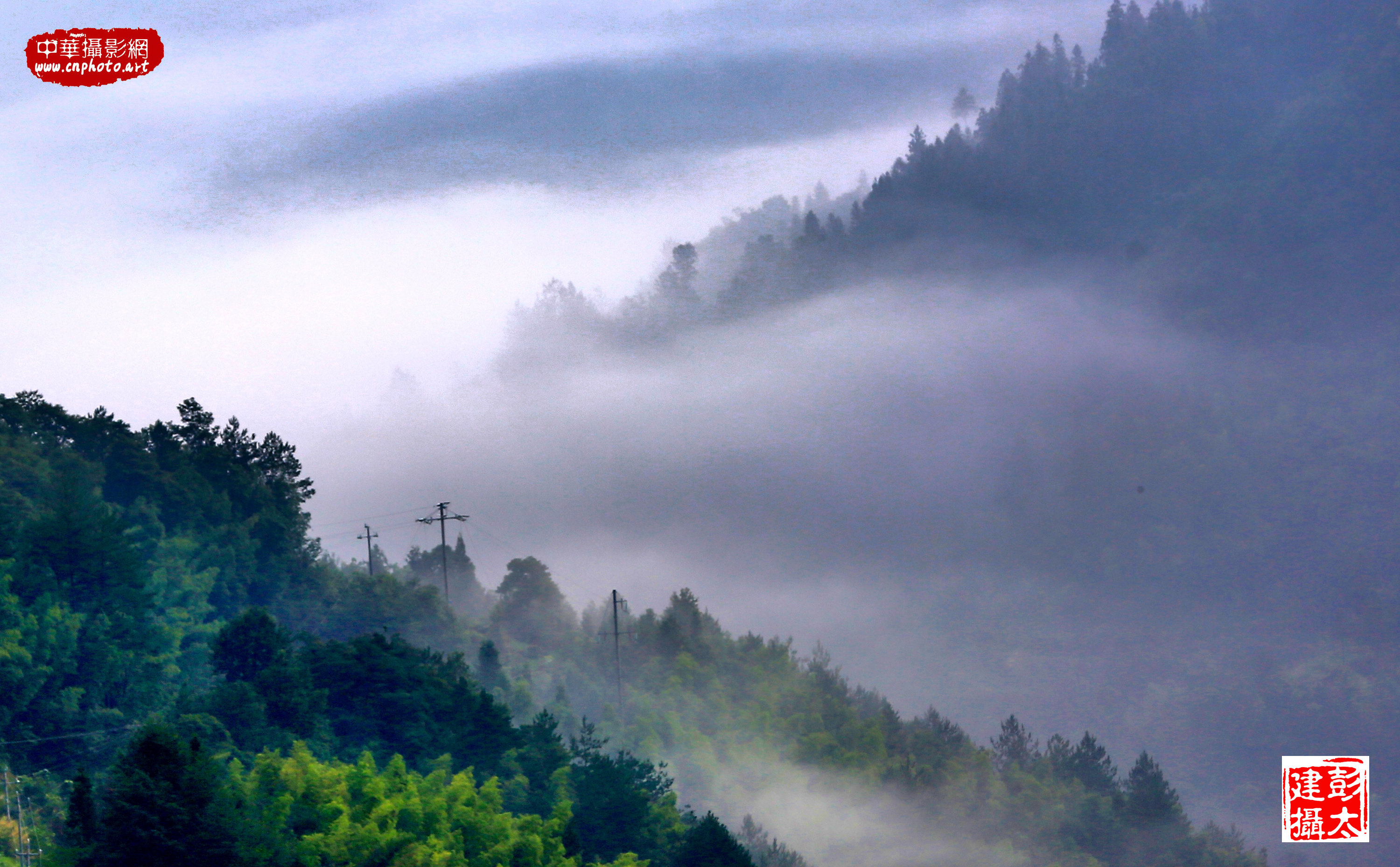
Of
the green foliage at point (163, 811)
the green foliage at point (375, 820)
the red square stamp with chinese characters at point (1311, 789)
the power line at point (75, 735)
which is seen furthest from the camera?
the red square stamp with chinese characters at point (1311, 789)

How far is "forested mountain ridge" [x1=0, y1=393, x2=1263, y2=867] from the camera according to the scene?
6122 cm

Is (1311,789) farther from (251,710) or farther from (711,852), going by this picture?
(251,710)

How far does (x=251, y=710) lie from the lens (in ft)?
259

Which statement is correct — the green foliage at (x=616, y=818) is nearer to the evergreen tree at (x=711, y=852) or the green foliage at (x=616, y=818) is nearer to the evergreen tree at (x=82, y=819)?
the evergreen tree at (x=711, y=852)

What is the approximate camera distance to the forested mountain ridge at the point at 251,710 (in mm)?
61219

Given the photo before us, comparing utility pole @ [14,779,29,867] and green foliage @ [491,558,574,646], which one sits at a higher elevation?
green foliage @ [491,558,574,646]

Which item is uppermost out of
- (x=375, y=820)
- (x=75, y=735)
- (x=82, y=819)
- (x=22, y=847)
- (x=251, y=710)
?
(x=251, y=710)

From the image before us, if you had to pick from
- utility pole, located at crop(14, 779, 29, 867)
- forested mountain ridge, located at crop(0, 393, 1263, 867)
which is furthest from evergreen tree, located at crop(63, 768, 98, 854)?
utility pole, located at crop(14, 779, 29, 867)

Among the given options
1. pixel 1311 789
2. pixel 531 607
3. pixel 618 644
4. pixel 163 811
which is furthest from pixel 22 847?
pixel 531 607

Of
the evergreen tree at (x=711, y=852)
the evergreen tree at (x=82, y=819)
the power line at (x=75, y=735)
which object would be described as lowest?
the evergreen tree at (x=711, y=852)

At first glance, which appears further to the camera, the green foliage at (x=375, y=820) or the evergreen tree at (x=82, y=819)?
the green foliage at (x=375, y=820)

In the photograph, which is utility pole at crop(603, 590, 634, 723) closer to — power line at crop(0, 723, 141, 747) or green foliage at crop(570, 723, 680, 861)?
green foliage at crop(570, 723, 680, 861)

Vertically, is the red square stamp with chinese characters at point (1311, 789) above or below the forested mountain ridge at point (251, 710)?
below

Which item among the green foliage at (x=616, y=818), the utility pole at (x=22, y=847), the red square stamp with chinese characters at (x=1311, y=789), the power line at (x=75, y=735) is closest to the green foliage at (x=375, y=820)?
the green foliage at (x=616, y=818)
